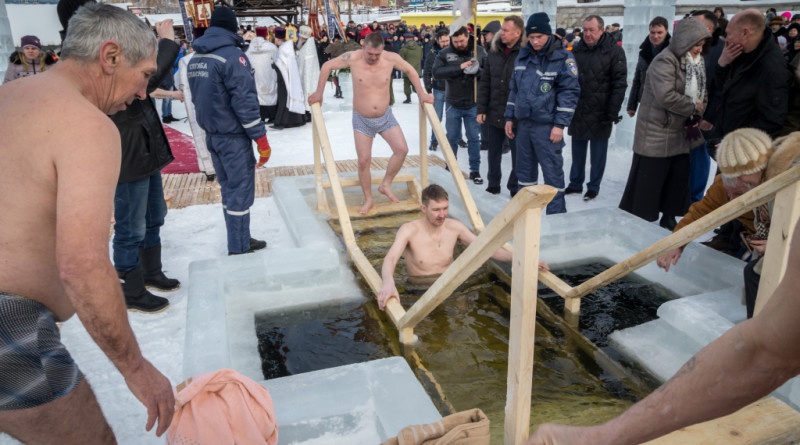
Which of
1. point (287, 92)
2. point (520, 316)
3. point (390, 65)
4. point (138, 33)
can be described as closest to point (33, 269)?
point (138, 33)

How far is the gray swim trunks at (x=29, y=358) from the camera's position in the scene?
1.48 meters

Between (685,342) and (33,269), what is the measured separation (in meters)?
3.11

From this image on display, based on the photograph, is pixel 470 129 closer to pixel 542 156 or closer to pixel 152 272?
pixel 542 156

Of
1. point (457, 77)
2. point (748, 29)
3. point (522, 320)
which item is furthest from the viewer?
point (457, 77)

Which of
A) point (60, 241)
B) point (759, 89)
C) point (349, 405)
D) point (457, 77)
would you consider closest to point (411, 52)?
point (457, 77)

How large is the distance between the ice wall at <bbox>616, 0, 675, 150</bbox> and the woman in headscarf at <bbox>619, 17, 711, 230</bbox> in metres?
3.07

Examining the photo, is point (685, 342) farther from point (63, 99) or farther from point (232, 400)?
point (63, 99)

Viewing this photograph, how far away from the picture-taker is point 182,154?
894 centimetres

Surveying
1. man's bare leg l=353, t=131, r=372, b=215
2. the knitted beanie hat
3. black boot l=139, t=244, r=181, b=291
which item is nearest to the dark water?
black boot l=139, t=244, r=181, b=291

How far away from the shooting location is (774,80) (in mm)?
4059

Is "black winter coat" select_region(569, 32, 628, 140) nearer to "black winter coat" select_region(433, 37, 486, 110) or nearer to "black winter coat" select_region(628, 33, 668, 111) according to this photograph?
"black winter coat" select_region(628, 33, 668, 111)

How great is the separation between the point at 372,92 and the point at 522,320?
4000mm

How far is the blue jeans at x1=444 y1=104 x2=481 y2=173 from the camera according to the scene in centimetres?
709

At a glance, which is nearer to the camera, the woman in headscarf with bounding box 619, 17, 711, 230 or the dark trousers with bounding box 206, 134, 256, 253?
the dark trousers with bounding box 206, 134, 256, 253
